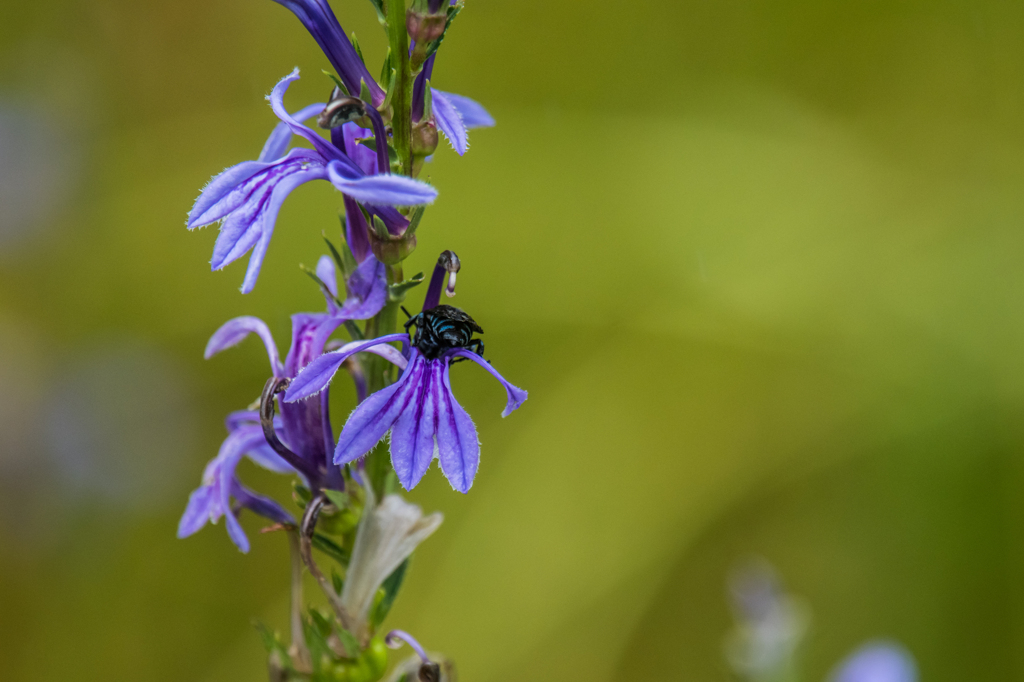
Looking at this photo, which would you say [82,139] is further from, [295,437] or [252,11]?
[295,437]

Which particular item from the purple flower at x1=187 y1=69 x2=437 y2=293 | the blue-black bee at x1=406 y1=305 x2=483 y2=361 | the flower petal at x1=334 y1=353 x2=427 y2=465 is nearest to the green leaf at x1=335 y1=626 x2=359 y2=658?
the flower petal at x1=334 y1=353 x2=427 y2=465

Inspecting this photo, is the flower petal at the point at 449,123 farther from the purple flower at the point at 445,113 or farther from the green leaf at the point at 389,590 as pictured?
the green leaf at the point at 389,590

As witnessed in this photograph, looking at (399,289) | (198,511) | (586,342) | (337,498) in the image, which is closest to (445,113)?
(399,289)

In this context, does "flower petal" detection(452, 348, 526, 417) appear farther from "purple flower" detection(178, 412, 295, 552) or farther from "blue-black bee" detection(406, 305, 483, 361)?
"purple flower" detection(178, 412, 295, 552)

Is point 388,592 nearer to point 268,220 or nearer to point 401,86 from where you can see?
point 268,220

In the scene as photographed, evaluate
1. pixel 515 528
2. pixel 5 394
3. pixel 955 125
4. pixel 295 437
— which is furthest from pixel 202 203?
pixel 955 125
